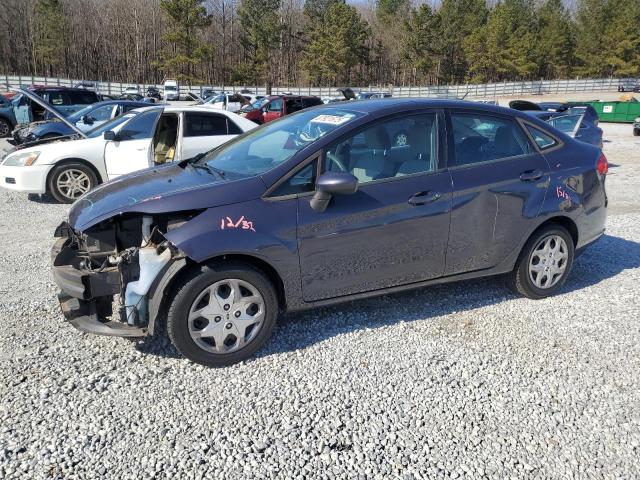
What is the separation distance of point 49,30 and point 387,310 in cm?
7385

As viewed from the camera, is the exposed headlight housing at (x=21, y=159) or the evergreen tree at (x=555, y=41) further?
the evergreen tree at (x=555, y=41)

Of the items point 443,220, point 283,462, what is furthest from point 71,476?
point 443,220

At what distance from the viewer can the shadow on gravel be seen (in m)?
3.76

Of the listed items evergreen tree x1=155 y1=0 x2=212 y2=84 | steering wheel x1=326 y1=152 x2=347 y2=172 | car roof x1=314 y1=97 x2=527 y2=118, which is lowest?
steering wheel x1=326 y1=152 x2=347 y2=172

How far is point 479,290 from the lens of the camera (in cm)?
481

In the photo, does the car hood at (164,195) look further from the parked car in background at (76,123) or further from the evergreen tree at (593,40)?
the evergreen tree at (593,40)

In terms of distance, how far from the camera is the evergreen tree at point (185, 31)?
55.4 metres

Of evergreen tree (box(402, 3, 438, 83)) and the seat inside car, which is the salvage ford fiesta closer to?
the seat inside car

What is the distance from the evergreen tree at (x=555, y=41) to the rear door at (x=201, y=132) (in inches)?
2987

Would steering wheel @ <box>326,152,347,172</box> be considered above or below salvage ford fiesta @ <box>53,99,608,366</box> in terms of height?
above

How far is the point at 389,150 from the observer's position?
3881mm

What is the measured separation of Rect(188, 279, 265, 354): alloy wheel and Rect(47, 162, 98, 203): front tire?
575cm

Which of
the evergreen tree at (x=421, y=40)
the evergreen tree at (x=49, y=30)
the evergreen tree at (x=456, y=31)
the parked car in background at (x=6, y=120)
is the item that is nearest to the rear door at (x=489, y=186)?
the parked car in background at (x=6, y=120)

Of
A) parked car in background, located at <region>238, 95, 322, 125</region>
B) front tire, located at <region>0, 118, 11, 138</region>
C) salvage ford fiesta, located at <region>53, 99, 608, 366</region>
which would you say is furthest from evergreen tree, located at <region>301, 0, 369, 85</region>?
salvage ford fiesta, located at <region>53, 99, 608, 366</region>
